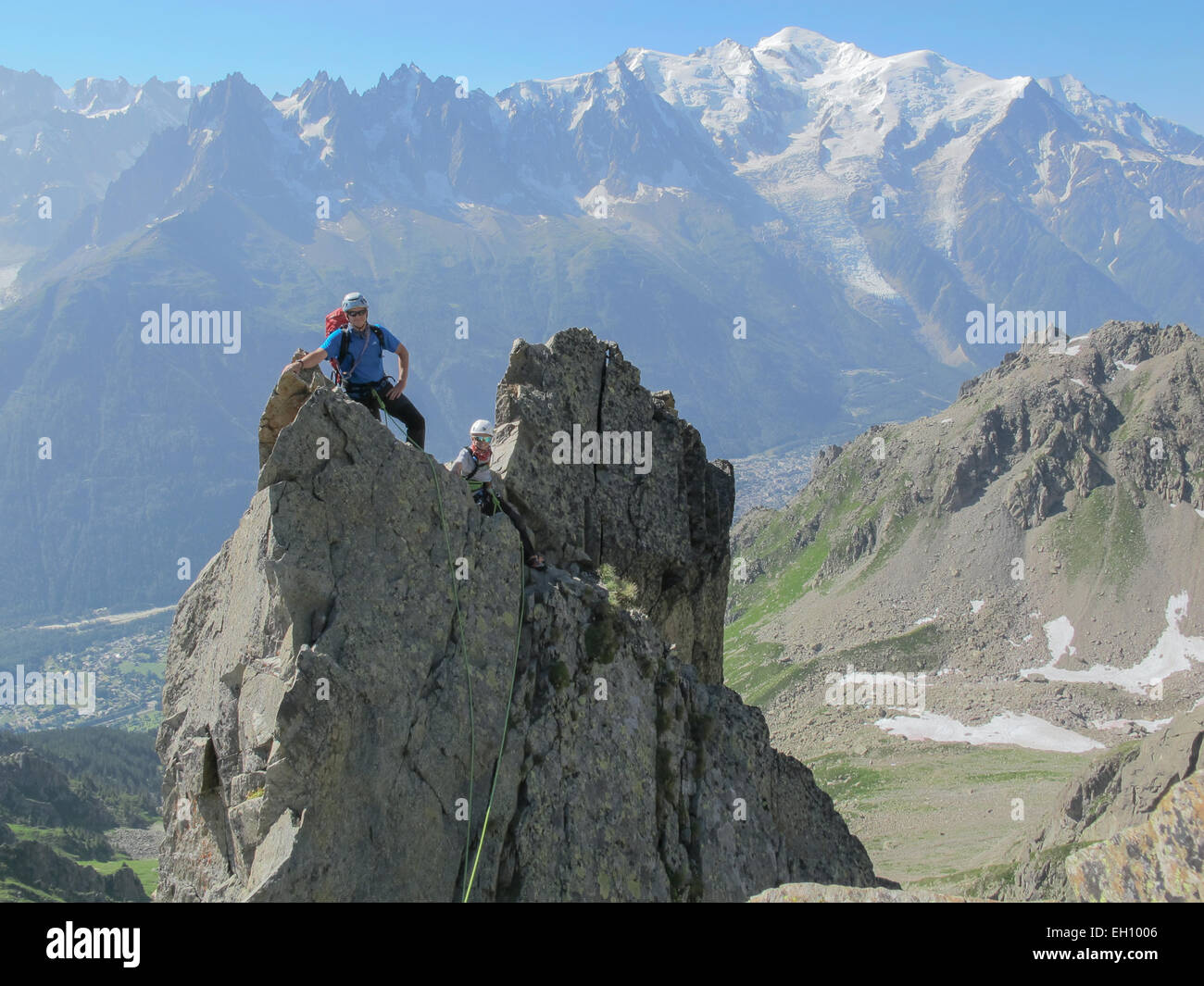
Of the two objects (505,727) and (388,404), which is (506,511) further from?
(505,727)

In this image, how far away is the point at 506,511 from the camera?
26141 millimetres

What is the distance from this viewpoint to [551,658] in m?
23.5

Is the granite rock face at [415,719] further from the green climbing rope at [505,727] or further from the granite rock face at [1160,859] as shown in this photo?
the granite rock face at [1160,859]

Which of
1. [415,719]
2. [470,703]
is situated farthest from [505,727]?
[415,719]

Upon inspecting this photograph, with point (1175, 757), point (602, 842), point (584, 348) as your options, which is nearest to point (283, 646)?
point (602, 842)

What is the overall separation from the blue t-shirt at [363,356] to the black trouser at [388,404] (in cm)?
23

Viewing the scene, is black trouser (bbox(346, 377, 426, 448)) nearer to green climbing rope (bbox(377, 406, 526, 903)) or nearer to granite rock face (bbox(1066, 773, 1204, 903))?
green climbing rope (bbox(377, 406, 526, 903))

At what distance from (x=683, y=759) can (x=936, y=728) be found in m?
174

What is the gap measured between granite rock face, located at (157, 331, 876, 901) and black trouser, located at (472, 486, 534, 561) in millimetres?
883

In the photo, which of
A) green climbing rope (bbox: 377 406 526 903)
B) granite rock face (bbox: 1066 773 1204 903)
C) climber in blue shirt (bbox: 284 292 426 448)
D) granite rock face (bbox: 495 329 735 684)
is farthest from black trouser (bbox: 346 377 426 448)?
granite rock face (bbox: 1066 773 1204 903)

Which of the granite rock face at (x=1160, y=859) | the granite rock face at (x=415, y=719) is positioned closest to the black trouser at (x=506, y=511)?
the granite rock face at (x=415, y=719)
